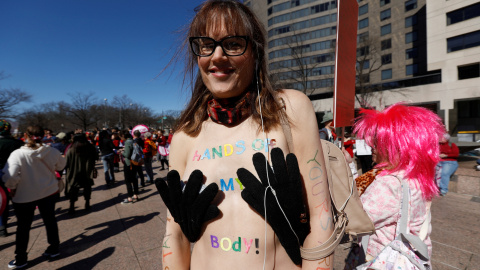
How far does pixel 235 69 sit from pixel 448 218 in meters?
5.46

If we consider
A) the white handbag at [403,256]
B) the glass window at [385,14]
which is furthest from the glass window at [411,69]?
the white handbag at [403,256]

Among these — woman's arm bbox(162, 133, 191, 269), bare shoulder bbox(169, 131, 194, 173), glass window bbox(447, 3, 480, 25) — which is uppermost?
glass window bbox(447, 3, 480, 25)

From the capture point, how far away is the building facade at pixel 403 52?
23.4m

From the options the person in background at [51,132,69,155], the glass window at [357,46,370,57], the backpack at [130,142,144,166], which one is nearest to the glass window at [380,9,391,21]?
the glass window at [357,46,370,57]

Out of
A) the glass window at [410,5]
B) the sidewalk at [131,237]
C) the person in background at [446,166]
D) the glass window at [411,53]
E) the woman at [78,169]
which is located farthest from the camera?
the glass window at [411,53]

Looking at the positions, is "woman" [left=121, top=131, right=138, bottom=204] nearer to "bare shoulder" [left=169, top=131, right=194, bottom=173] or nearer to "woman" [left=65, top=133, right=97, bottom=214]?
"woman" [left=65, top=133, right=97, bottom=214]

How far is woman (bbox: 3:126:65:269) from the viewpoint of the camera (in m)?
3.30

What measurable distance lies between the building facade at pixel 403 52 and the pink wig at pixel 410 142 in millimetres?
14925

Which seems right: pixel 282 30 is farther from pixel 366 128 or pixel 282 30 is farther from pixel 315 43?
pixel 366 128

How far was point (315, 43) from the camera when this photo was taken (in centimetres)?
4194

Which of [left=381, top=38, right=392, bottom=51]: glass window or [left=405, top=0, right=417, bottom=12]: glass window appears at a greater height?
[left=405, top=0, right=417, bottom=12]: glass window

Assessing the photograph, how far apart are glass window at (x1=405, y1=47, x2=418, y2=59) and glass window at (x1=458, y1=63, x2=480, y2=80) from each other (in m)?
6.90

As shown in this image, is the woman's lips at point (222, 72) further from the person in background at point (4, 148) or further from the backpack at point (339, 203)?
the person in background at point (4, 148)

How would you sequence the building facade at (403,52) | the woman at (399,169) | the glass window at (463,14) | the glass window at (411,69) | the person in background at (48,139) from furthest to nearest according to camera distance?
the glass window at (411,69) → the building facade at (403,52) → the glass window at (463,14) → the person in background at (48,139) → the woman at (399,169)
